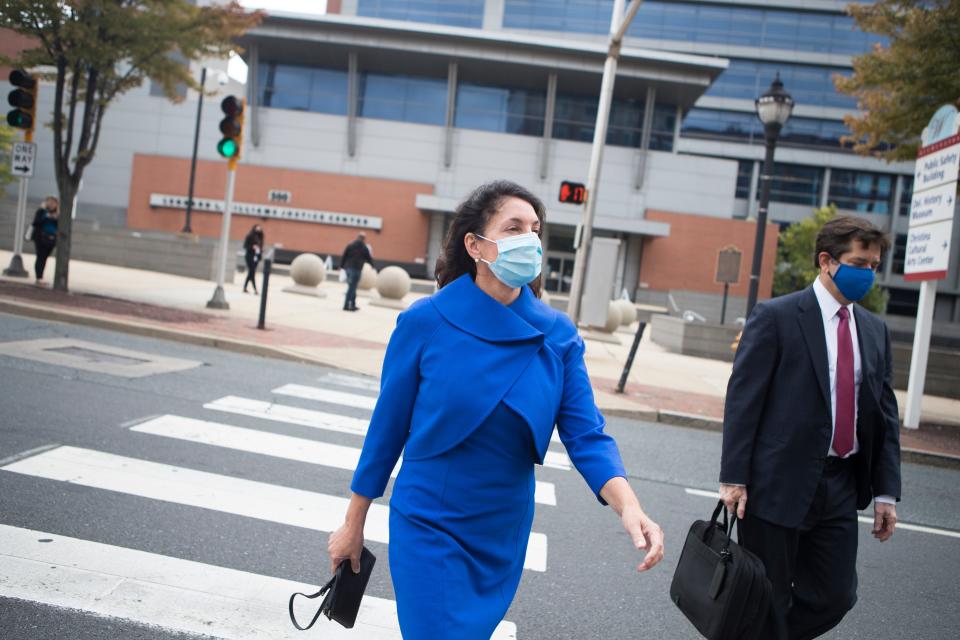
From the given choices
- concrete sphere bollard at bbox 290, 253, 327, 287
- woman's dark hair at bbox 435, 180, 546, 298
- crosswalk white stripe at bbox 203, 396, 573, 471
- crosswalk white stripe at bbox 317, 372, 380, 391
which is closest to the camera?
woman's dark hair at bbox 435, 180, 546, 298

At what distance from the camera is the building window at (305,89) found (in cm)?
4553

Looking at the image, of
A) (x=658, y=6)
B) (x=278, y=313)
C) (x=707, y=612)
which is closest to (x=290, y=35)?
(x=278, y=313)

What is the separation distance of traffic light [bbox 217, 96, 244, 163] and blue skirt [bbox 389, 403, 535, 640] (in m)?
14.0

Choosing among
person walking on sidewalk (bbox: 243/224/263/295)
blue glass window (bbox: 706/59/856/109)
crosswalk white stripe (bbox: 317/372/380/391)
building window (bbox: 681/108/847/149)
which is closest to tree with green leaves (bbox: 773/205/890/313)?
building window (bbox: 681/108/847/149)

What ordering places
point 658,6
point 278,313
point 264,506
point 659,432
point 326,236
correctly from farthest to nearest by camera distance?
point 658,6 → point 326,236 → point 278,313 → point 659,432 → point 264,506

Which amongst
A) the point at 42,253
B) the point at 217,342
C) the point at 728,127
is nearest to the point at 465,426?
the point at 217,342

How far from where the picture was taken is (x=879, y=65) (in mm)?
13875

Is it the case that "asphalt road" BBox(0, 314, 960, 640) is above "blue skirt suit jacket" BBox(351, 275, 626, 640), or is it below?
below

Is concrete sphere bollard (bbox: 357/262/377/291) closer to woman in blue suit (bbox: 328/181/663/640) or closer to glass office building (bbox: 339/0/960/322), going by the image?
woman in blue suit (bbox: 328/181/663/640)

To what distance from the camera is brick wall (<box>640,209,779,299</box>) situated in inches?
1799

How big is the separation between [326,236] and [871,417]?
43.3m

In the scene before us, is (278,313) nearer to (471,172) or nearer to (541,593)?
(541,593)

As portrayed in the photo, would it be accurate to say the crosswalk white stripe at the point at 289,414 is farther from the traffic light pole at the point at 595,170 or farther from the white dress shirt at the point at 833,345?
the traffic light pole at the point at 595,170

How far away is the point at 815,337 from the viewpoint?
3512mm
